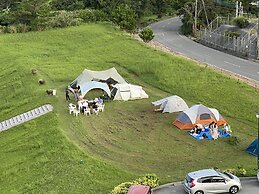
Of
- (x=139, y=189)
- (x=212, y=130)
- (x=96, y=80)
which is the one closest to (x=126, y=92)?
(x=96, y=80)

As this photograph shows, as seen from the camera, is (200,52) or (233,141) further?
(200,52)

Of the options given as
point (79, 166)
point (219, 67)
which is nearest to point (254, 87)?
point (219, 67)

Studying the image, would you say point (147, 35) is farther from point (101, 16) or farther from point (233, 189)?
point (233, 189)

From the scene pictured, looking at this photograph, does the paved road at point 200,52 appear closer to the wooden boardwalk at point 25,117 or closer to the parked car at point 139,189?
the wooden boardwalk at point 25,117

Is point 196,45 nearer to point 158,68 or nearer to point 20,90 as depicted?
point 158,68

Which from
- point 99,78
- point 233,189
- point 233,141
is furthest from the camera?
point 99,78

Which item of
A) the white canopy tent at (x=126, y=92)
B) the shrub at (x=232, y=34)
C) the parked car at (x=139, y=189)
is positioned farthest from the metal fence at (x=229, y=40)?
the parked car at (x=139, y=189)

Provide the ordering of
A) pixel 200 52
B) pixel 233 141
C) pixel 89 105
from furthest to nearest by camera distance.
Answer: pixel 200 52 → pixel 89 105 → pixel 233 141
